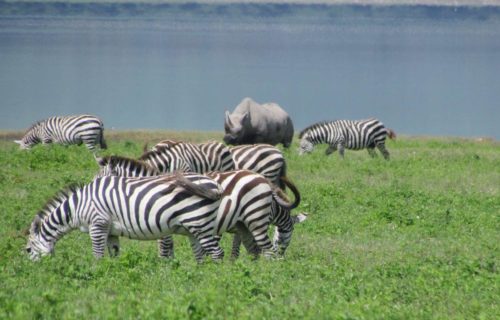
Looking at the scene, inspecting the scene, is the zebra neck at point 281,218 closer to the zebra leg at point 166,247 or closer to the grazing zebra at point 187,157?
the zebra leg at point 166,247

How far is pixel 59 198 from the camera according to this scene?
532 inches

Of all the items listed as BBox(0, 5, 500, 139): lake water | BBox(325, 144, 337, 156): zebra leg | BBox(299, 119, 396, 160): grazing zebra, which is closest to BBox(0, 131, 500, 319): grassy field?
BBox(299, 119, 396, 160): grazing zebra

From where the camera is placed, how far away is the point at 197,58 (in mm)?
112438

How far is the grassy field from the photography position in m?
9.70

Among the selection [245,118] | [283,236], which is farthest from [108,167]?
[245,118]

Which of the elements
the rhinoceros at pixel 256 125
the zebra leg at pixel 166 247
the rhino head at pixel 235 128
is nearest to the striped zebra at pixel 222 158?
the zebra leg at pixel 166 247

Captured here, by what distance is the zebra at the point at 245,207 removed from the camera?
522 inches

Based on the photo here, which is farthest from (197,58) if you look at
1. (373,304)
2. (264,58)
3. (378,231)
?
(373,304)

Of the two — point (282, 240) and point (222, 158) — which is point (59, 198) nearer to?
point (282, 240)

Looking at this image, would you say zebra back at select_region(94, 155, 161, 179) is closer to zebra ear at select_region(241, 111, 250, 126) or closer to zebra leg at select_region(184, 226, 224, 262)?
zebra leg at select_region(184, 226, 224, 262)

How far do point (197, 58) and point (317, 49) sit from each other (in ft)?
99.4

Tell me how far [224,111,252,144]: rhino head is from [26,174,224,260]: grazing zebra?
49.9ft

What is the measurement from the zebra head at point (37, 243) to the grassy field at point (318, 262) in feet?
0.57

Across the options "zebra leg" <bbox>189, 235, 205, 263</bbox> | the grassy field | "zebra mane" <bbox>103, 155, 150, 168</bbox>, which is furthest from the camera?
"zebra mane" <bbox>103, 155, 150, 168</bbox>
